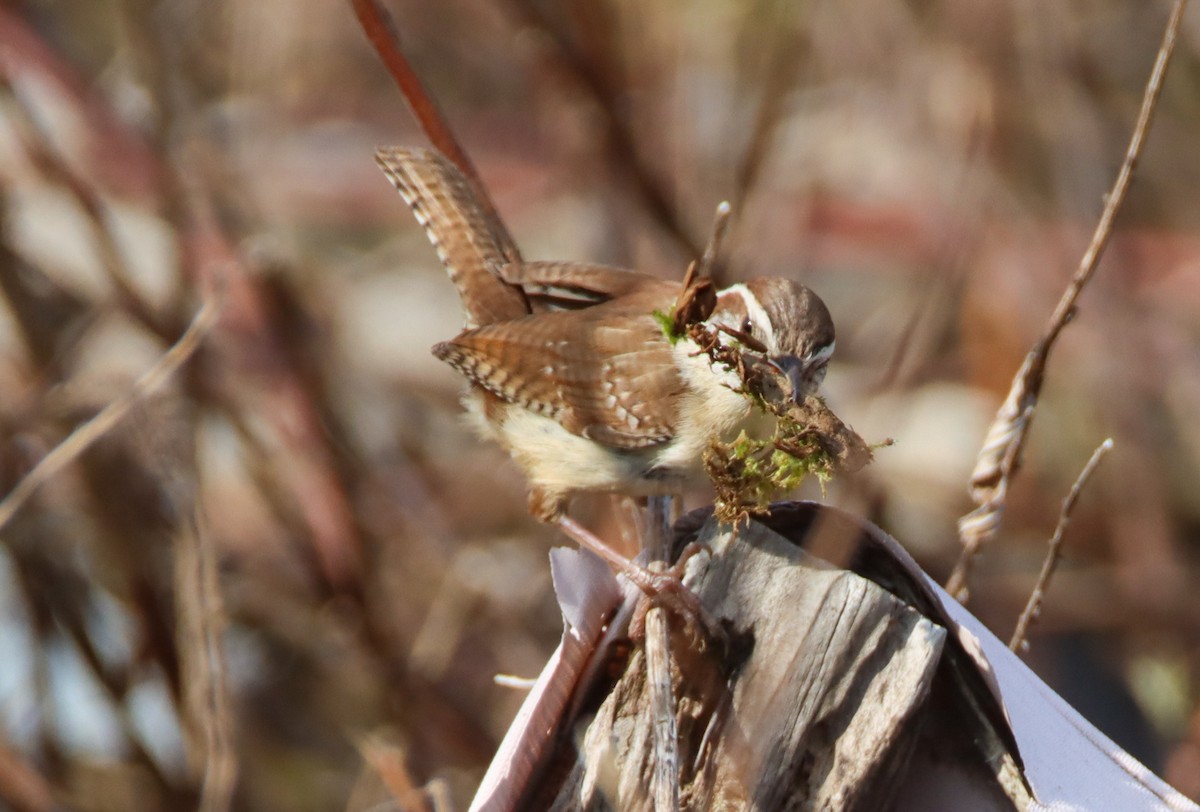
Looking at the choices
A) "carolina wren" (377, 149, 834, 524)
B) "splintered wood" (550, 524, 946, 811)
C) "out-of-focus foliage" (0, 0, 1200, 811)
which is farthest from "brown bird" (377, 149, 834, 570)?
"splintered wood" (550, 524, 946, 811)

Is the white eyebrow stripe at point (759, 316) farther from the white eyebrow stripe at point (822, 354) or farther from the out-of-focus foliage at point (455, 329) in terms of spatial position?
the out-of-focus foliage at point (455, 329)

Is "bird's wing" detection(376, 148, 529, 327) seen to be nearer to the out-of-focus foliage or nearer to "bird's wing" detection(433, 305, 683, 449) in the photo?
"bird's wing" detection(433, 305, 683, 449)

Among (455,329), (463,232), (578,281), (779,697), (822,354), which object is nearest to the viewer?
(779,697)

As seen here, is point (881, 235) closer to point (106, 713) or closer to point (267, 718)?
point (267, 718)

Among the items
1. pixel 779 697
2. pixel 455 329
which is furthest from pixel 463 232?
pixel 455 329

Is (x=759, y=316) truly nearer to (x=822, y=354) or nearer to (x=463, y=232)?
(x=822, y=354)

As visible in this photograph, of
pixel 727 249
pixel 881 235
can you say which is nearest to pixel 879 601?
pixel 727 249

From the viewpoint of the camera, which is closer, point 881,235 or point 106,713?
point 106,713
